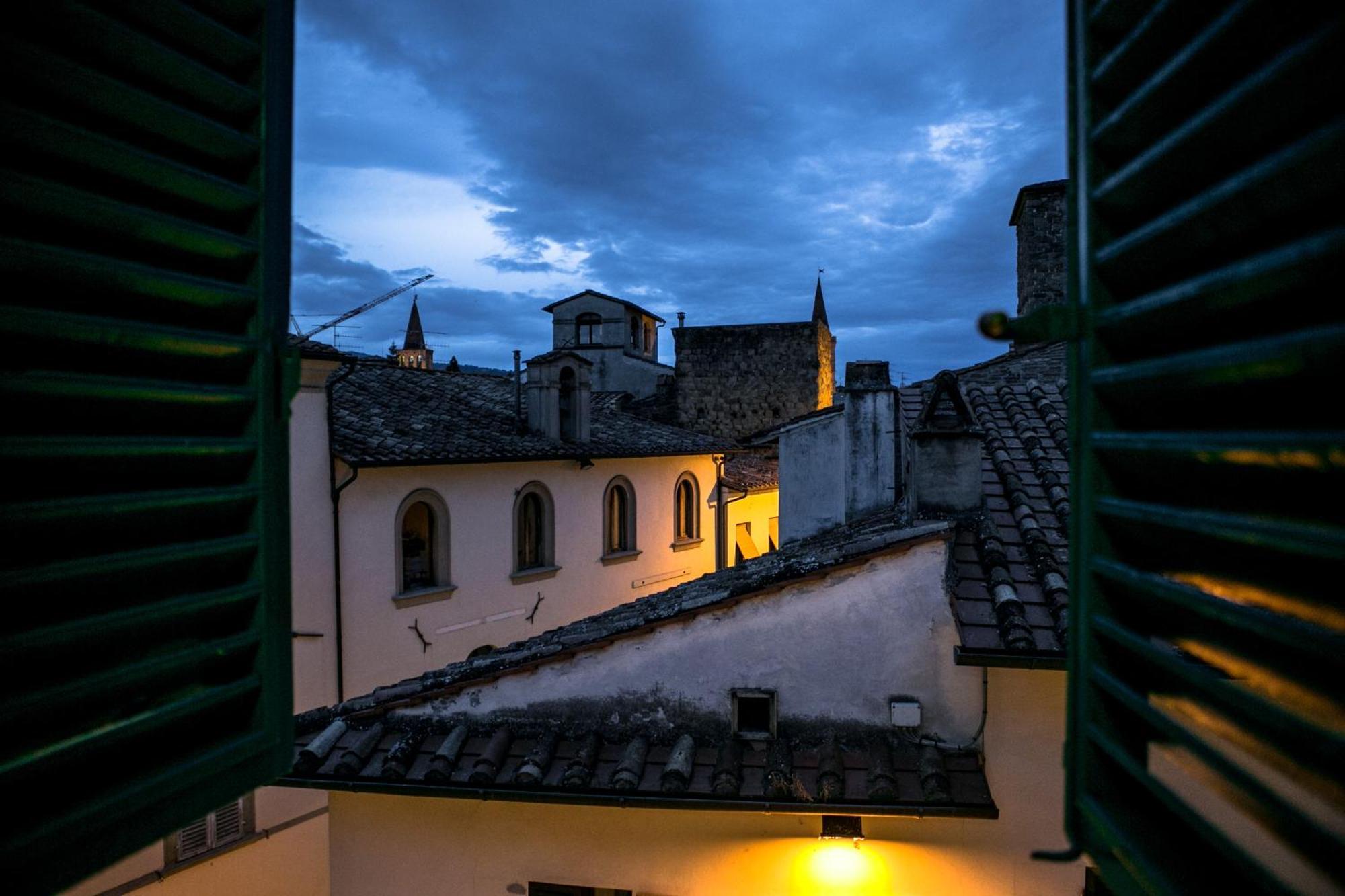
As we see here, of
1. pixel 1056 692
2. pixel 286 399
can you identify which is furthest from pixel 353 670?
pixel 286 399

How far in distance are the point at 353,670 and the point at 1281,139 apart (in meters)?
11.7

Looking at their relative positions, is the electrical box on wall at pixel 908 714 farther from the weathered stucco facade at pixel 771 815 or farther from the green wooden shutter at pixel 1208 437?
the green wooden shutter at pixel 1208 437

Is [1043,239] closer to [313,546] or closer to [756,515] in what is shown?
[756,515]

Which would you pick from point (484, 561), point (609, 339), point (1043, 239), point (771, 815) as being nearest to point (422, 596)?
point (484, 561)

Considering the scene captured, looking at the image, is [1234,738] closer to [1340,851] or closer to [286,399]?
[1340,851]

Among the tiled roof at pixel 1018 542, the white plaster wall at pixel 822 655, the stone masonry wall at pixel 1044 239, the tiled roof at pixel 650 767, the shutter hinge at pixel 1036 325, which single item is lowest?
the tiled roof at pixel 650 767

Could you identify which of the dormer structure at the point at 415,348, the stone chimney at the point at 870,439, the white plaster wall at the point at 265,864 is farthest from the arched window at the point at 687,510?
the dormer structure at the point at 415,348

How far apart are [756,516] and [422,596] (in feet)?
39.2

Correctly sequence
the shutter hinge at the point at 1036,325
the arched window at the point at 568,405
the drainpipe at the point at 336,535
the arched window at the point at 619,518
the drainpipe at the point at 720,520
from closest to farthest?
the shutter hinge at the point at 1036,325 < the drainpipe at the point at 336,535 < the arched window at the point at 568,405 < the arched window at the point at 619,518 < the drainpipe at the point at 720,520

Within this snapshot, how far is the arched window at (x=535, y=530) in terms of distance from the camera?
14.1m

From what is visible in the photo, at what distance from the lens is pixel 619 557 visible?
16266mm

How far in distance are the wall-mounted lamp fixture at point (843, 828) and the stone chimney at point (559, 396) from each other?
11.1m

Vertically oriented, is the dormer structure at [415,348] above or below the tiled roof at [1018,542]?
above

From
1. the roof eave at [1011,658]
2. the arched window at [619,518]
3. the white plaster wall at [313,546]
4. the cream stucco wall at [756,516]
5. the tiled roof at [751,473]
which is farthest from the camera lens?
the tiled roof at [751,473]
